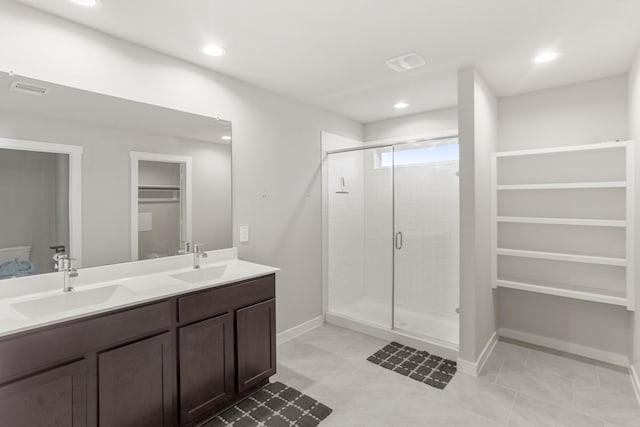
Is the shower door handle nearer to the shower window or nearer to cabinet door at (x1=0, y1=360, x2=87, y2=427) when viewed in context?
the shower window

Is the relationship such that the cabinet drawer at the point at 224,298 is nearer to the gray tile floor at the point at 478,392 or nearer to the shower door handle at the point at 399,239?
the gray tile floor at the point at 478,392

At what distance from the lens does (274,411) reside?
86.5 inches

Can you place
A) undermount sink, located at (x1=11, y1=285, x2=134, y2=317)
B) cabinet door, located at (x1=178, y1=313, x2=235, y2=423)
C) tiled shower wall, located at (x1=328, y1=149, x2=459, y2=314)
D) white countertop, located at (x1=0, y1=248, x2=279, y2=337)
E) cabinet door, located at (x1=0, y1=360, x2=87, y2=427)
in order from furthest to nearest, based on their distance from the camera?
1. tiled shower wall, located at (x1=328, y1=149, x2=459, y2=314)
2. cabinet door, located at (x1=178, y1=313, x2=235, y2=423)
3. undermount sink, located at (x1=11, y1=285, x2=134, y2=317)
4. white countertop, located at (x1=0, y1=248, x2=279, y2=337)
5. cabinet door, located at (x1=0, y1=360, x2=87, y2=427)

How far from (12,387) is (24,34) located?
71.1 inches

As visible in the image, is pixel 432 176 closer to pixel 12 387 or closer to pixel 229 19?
pixel 229 19

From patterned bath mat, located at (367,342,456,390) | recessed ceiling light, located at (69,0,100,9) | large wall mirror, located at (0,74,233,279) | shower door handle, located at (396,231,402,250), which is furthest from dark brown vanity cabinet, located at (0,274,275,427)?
shower door handle, located at (396,231,402,250)

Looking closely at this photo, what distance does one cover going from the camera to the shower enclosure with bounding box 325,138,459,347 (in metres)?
3.66

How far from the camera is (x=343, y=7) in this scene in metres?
1.86

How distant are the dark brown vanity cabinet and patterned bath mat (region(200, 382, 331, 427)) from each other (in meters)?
0.08

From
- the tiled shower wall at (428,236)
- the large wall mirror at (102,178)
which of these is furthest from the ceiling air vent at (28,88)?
the tiled shower wall at (428,236)

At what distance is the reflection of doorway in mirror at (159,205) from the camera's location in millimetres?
2285

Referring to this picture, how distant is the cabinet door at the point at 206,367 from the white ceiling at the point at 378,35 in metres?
1.89

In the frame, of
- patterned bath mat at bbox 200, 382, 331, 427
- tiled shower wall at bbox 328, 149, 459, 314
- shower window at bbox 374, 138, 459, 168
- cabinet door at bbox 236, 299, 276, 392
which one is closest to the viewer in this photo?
patterned bath mat at bbox 200, 382, 331, 427

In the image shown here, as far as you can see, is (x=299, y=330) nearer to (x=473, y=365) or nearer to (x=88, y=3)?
(x=473, y=365)
